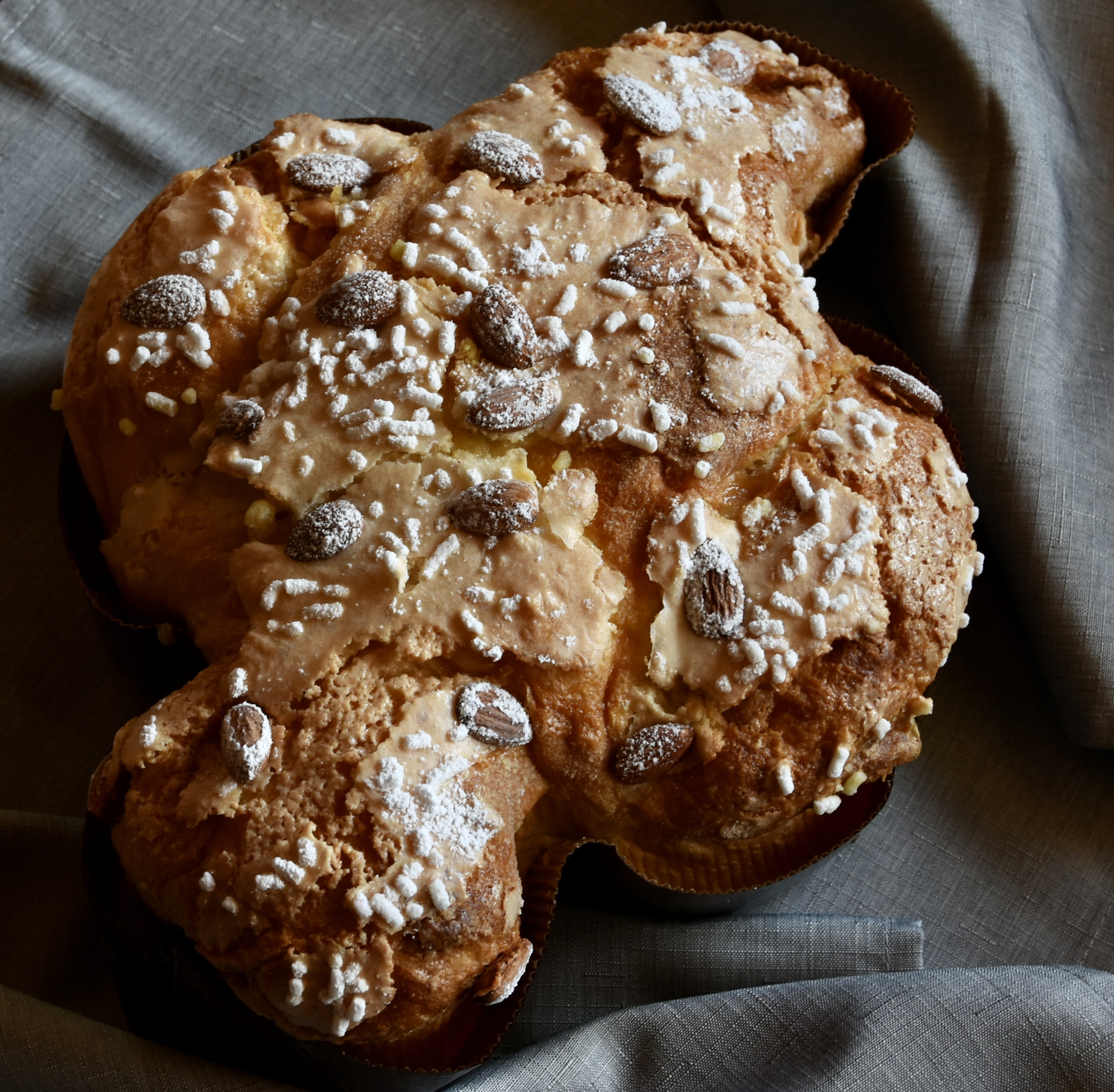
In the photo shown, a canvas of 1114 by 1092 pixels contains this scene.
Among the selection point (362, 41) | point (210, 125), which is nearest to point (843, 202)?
point (362, 41)

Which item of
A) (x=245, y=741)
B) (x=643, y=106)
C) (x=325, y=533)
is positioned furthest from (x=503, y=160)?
(x=245, y=741)

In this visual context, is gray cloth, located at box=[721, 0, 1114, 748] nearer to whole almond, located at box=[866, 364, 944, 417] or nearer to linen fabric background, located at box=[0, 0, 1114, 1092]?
linen fabric background, located at box=[0, 0, 1114, 1092]

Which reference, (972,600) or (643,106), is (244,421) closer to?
(643,106)

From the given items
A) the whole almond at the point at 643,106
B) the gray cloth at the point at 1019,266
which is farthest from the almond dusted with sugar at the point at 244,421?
the gray cloth at the point at 1019,266

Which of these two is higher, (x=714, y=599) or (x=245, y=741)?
(x=714, y=599)

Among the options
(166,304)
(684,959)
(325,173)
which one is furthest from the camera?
(684,959)

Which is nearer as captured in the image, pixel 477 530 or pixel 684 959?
pixel 477 530
